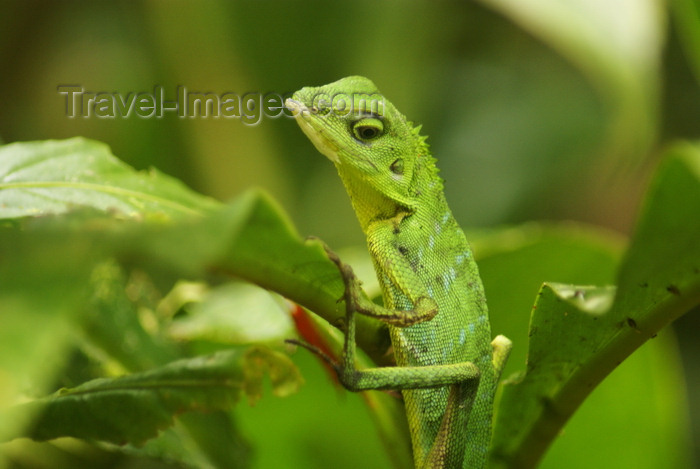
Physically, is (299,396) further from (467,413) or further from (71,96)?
(71,96)

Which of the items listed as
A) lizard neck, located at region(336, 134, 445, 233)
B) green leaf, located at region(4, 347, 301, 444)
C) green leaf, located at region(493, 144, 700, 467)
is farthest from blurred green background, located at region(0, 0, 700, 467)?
green leaf, located at region(4, 347, 301, 444)

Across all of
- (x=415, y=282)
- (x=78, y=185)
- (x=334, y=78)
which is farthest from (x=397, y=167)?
(x=334, y=78)

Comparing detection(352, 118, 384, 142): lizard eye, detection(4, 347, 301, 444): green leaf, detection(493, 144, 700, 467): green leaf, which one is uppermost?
detection(352, 118, 384, 142): lizard eye

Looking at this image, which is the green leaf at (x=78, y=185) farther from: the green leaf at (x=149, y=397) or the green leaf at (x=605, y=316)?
the green leaf at (x=605, y=316)

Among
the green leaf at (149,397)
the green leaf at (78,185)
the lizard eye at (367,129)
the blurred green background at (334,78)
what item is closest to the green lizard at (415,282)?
the lizard eye at (367,129)

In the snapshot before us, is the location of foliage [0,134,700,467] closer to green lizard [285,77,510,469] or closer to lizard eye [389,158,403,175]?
green lizard [285,77,510,469]

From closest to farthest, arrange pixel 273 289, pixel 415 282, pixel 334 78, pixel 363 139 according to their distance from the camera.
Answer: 1. pixel 273 289
2. pixel 415 282
3. pixel 363 139
4. pixel 334 78

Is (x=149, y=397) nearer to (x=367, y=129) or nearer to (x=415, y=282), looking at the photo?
(x=415, y=282)
